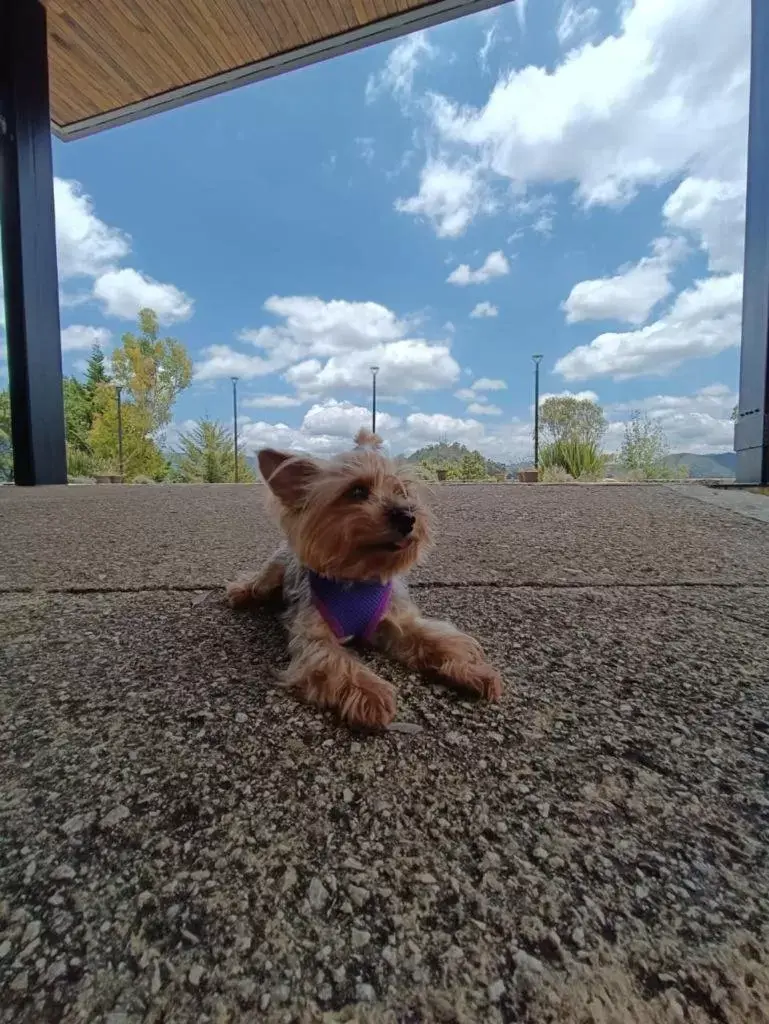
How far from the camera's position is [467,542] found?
154 inches

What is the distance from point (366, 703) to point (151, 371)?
106 ft

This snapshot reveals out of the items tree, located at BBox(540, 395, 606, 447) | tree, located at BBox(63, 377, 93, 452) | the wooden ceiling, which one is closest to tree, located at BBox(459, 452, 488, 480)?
tree, located at BBox(540, 395, 606, 447)

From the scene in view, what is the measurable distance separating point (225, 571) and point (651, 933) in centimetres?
272

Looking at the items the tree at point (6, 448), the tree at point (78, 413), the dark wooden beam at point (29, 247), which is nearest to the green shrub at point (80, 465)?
the tree at point (78, 413)

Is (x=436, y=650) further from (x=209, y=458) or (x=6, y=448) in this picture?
(x=209, y=458)

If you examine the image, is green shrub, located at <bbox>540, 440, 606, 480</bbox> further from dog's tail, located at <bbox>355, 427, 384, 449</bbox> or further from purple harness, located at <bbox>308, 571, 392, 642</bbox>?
purple harness, located at <bbox>308, 571, 392, 642</bbox>

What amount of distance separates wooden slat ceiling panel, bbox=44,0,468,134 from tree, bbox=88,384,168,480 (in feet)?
54.9

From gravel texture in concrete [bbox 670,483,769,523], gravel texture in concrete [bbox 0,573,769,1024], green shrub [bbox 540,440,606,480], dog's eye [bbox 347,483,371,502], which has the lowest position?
gravel texture in concrete [bbox 0,573,769,1024]

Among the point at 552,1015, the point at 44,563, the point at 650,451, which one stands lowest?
the point at 552,1015

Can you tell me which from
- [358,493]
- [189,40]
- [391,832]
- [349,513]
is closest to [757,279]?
[358,493]

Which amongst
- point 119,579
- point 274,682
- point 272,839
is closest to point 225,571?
point 119,579

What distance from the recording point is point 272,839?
109 cm

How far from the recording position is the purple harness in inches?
81.1

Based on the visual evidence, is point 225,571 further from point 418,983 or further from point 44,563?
point 418,983
